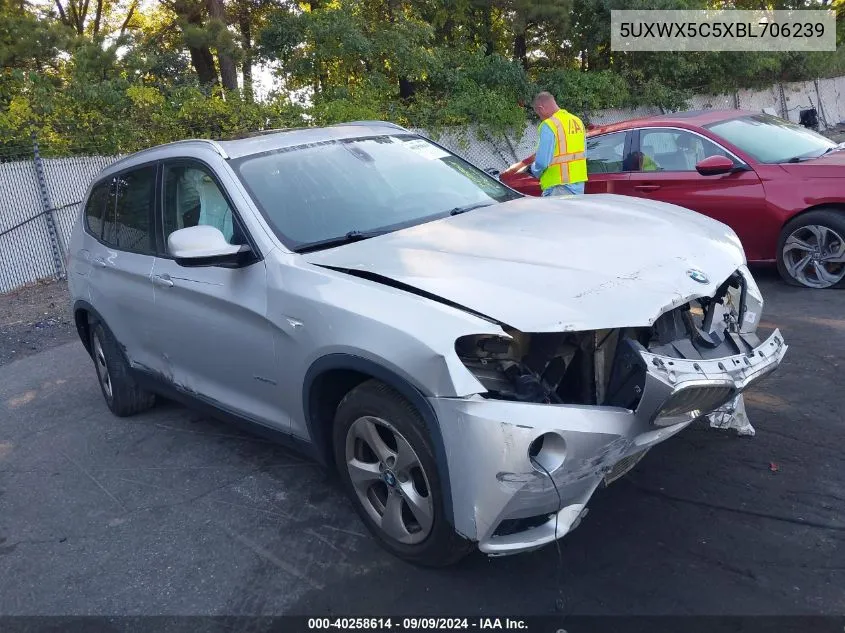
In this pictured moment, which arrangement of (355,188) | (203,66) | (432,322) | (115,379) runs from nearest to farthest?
(432,322)
(355,188)
(115,379)
(203,66)

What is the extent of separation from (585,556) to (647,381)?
0.91m

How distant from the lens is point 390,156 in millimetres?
4484

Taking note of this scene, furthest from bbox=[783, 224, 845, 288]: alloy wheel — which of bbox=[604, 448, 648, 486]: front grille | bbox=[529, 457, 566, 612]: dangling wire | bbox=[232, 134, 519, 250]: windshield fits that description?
bbox=[529, 457, 566, 612]: dangling wire

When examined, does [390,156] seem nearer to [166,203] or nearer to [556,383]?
[166,203]

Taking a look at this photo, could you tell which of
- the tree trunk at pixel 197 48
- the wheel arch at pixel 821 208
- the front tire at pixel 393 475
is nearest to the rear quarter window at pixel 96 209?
the front tire at pixel 393 475

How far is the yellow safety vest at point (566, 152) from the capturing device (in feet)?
23.7

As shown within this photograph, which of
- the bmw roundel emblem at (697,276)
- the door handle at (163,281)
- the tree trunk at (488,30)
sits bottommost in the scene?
the door handle at (163,281)

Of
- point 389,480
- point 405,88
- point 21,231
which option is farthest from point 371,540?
point 405,88

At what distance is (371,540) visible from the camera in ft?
11.6

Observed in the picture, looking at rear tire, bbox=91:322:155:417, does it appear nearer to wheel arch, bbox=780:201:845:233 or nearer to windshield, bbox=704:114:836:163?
wheel arch, bbox=780:201:845:233

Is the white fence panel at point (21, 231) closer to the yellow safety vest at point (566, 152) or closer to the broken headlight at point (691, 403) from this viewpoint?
the yellow safety vest at point (566, 152)

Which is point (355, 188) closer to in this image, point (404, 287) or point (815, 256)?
point (404, 287)

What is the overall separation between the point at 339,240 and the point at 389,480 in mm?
1196

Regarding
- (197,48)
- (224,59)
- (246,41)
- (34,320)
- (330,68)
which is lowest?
(34,320)
